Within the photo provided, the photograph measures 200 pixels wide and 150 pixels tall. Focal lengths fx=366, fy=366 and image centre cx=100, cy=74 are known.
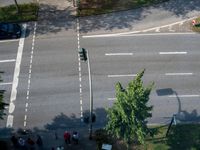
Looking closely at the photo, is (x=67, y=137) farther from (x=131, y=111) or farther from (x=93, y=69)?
(x=93, y=69)

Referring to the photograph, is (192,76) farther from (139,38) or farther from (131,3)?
(131,3)

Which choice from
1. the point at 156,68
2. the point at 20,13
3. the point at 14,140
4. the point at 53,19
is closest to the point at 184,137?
the point at 156,68

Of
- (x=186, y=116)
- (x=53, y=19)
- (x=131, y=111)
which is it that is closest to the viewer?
(x=131, y=111)

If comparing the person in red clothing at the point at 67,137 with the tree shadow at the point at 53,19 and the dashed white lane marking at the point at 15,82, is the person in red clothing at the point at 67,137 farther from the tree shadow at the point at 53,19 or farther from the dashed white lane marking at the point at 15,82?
the tree shadow at the point at 53,19

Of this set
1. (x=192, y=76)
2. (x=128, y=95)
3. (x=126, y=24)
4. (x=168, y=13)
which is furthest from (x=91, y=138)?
(x=168, y=13)

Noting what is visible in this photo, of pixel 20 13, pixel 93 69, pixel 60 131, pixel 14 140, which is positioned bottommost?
pixel 14 140

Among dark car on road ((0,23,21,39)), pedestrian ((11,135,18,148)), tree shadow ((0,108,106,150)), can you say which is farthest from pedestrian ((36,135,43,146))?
dark car on road ((0,23,21,39))

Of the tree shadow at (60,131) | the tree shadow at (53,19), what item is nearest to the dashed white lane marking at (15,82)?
the tree shadow at (60,131)
